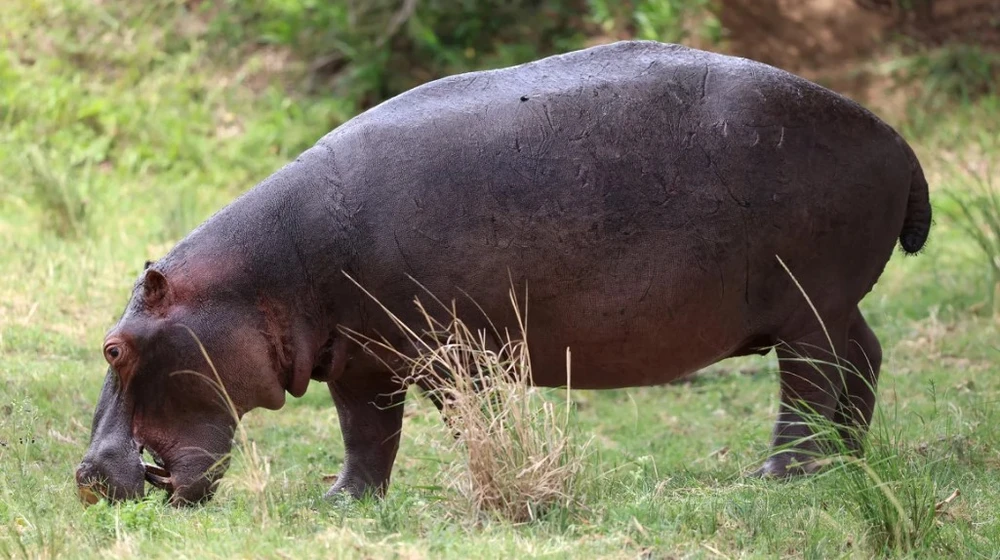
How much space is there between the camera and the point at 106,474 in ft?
15.0

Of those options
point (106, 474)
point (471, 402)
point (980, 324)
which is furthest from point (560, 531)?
point (980, 324)

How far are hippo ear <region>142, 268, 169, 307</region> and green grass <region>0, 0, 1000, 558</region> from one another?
719 mm

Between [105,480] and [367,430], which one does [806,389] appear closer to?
[367,430]

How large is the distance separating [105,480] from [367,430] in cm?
108

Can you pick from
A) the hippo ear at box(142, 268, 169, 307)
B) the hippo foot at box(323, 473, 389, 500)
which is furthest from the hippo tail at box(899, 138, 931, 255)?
the hippo ear at box(142, 268, 169, 307)

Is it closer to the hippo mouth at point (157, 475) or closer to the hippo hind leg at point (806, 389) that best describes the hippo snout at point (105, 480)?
the hippo mouth at point (157, 475)

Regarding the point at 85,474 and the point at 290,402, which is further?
the point at 290,402

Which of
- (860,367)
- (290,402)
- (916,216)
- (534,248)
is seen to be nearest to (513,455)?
(534,248)

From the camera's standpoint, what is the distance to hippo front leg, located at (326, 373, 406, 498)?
206 inches

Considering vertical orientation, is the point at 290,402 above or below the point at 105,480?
below

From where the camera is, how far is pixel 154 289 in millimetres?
4719

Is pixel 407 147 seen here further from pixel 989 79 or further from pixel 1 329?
pixel 989 79

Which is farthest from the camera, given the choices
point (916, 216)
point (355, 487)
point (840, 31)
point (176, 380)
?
point (840, 31)

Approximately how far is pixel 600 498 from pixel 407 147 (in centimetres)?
148
